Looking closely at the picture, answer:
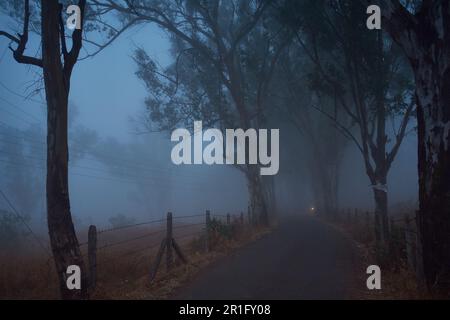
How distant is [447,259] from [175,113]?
2061 centimetres

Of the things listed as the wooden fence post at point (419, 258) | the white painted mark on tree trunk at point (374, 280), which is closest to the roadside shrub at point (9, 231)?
the white painted mark on tree trunk at point (374, 280)

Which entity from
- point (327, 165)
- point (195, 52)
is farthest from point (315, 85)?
point (327, 165)

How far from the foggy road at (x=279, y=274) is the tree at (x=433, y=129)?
1.99 meters

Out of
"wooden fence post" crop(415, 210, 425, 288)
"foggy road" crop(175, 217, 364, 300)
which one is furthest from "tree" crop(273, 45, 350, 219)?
"wooden fence post" crop(415, 210, 425, 288)

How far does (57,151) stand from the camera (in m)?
9.23

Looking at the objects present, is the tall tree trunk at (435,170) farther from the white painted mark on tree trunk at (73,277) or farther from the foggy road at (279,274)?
the white painted mark on tree trunk at (73,277)

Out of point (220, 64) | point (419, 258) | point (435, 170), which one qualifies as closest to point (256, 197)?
point (220, 64)

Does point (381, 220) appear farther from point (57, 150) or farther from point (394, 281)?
point (57, 150)

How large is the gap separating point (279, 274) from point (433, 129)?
5.24 m

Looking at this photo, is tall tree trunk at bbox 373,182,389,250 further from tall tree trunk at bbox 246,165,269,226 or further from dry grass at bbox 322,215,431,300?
tall tree trunk at bbox 246,165,269,226

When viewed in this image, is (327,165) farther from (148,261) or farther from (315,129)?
(148,261)

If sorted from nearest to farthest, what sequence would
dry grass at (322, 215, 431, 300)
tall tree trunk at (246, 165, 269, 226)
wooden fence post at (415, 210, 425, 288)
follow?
dry grass at (322, 215, 431, 300) < wooden fence post at (415, 210, 425, 288) < tall tree trunk at (246, 165, 269, 226)

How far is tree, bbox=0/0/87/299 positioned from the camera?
358 inches

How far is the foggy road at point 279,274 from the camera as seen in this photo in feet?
31.3
